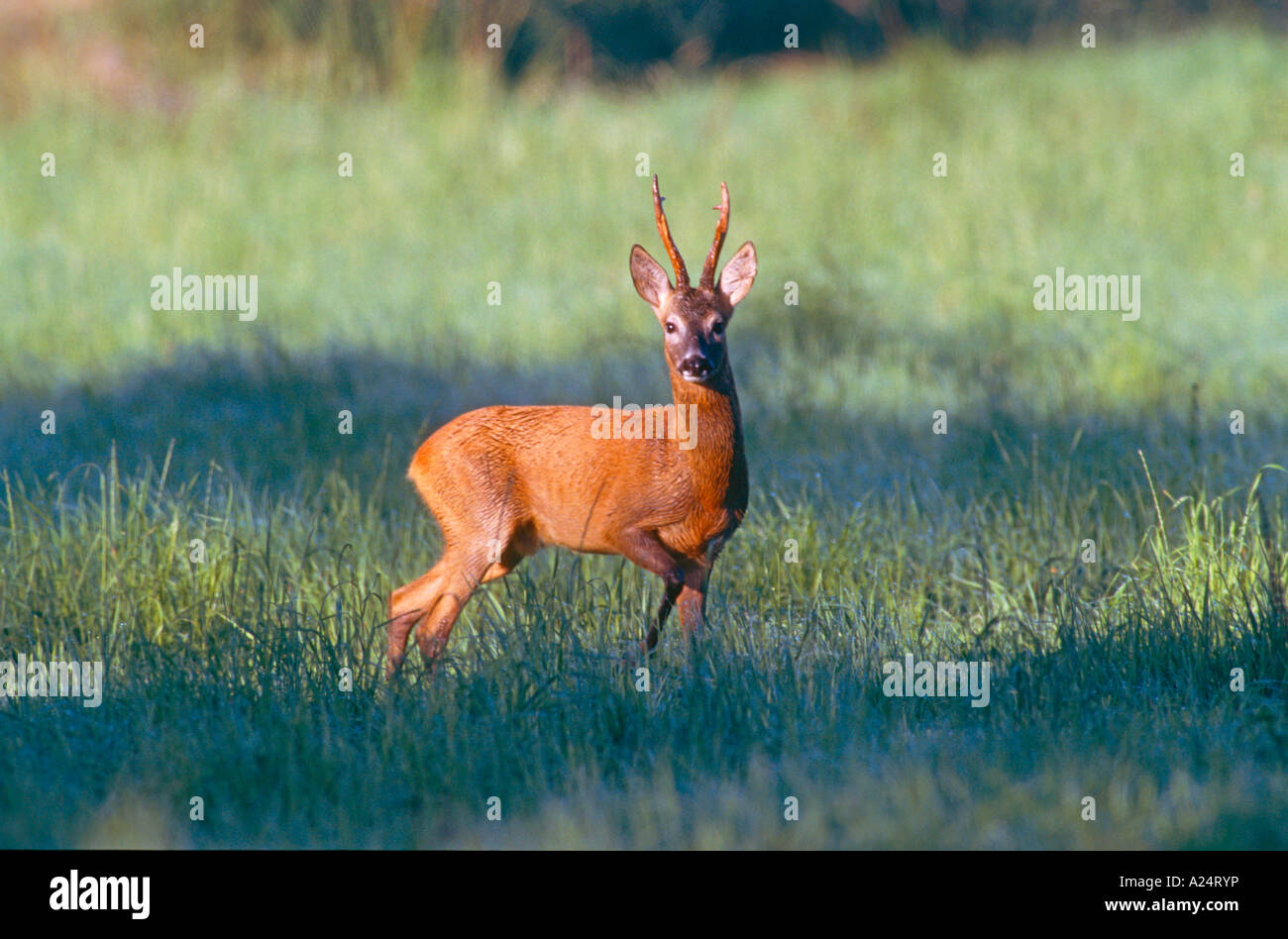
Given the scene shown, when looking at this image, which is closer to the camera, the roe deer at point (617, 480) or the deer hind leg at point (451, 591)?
the roe deer at point (617, 480)

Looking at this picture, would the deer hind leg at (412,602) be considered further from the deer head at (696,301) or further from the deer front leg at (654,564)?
the deer head at (696,301)

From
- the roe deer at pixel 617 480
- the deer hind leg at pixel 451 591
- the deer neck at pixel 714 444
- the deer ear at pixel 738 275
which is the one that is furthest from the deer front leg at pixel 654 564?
the deer ear at pixel 738 275

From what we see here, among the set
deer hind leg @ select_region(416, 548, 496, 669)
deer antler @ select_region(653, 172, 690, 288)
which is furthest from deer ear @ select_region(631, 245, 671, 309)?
deer hind leg @ select_region(416, 548, 496, 669)

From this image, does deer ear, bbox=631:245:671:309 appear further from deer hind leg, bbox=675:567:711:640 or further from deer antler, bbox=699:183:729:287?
deer hind leg, bbox=675:567:711:640

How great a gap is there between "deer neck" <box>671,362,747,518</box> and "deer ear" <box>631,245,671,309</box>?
0.29m

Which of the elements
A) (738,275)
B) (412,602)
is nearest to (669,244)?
(738,275)

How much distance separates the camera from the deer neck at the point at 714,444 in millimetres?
5340

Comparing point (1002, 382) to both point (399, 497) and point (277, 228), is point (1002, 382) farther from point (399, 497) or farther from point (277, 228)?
point (277, 228)

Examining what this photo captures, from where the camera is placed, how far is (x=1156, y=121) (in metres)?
14.2

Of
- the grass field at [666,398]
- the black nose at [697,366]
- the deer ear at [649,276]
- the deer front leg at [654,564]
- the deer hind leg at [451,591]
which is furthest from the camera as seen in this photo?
the deer hind leg at [451,591]

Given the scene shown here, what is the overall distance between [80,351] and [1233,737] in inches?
302

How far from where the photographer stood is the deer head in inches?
203

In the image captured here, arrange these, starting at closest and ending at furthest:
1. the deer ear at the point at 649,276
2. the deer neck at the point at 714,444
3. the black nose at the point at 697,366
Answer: the black nose at the point at 697,366
the deer neck at the point at 714,444
the deer ear at the point at 649,276

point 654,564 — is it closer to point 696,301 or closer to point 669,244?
point 696,301
